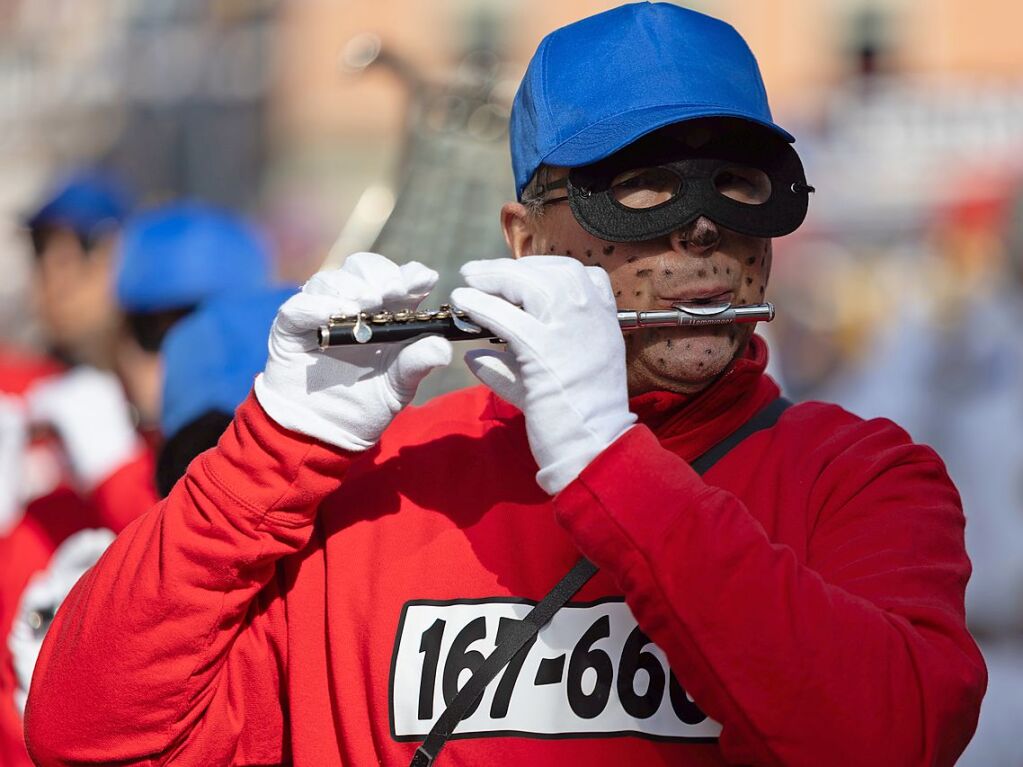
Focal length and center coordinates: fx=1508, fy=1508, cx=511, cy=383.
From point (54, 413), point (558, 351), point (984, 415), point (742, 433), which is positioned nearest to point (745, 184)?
point (742, 433)

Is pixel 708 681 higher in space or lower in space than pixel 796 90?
higher

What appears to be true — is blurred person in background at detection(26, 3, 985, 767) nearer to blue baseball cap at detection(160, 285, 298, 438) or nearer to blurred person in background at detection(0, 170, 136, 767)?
blue baseball cap at detection(160, 285, 298, 438)

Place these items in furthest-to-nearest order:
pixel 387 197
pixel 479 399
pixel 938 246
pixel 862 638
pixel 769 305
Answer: pixel 938 246, pixel 387 197, pixel 479 399, pixel 769 305, pixel 862 638

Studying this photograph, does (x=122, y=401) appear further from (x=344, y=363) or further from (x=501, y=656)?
(x=501, y=656)

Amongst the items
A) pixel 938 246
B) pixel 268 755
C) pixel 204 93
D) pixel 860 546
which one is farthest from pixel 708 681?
pixel 204 93

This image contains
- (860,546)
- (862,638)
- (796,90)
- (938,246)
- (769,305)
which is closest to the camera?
(862,638)

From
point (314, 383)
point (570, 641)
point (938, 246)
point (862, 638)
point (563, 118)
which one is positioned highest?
point (563, 118)

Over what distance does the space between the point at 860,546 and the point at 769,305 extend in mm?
368

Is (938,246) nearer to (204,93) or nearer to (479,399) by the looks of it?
(204,93)

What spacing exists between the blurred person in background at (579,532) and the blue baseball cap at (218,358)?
A: 0.94 meters

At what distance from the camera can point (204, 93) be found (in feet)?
92.7

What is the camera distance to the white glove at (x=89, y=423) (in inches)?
171

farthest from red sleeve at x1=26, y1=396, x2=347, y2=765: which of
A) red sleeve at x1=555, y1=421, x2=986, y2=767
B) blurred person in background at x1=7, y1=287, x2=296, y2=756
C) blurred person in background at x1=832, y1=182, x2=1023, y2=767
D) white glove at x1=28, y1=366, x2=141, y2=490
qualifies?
blurred person in background at x1=832, y1=182, x2=1023, y2=767

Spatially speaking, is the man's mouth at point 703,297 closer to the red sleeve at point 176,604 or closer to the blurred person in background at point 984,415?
the red sleeve at point 176,604
